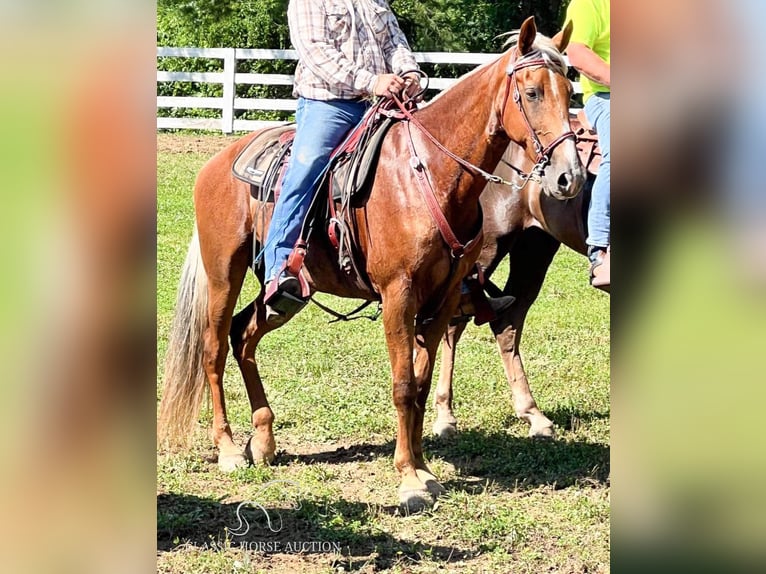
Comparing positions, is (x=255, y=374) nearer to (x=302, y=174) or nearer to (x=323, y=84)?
(x=302, y=174)

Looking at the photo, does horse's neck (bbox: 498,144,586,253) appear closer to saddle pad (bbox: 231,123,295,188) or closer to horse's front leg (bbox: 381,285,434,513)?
saddle pad (bbox: 231,123,295,188)

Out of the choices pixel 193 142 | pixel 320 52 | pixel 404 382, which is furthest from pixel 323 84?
pixel 193 142

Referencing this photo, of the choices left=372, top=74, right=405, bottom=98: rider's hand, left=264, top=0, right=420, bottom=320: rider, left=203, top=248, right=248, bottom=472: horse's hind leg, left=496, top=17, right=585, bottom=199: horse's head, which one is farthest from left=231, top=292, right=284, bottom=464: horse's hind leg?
left=496, top=17, right=585, bottom=199: horse's head

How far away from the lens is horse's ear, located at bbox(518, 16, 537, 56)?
4105mm

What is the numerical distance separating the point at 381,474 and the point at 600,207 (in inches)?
75.4

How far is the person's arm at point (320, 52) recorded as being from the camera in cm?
452

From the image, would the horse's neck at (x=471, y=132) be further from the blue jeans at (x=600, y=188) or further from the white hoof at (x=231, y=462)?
the white hoof at (x=231, y=462)

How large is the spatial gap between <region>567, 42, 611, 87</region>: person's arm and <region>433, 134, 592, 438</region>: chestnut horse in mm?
711

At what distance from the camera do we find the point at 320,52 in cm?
454

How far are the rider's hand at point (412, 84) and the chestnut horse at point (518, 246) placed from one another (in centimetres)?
106
